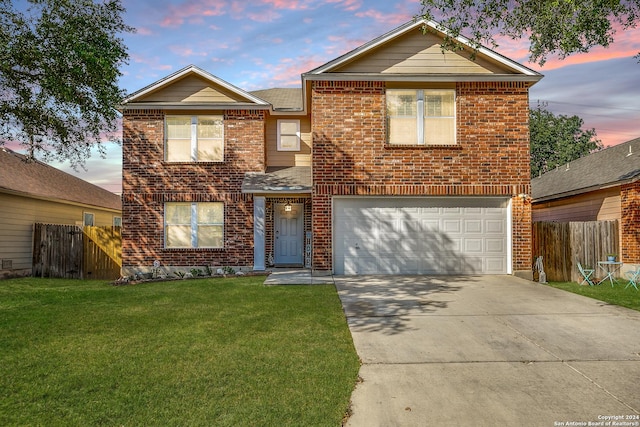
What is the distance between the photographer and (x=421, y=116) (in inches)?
504

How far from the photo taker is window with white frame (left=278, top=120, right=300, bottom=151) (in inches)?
647

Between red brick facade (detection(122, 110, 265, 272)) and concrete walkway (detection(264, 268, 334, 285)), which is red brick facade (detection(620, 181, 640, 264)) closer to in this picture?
concrete walkway (detection(264, 268, 334, 285))

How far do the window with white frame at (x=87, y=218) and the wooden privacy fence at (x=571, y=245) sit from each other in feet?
67.9

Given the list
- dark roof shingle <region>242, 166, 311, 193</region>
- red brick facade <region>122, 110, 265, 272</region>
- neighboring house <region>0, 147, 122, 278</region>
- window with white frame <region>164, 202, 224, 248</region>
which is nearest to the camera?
dark roof shingle <region>242, 166, 311, 193</region>

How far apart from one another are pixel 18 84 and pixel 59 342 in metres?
10.2

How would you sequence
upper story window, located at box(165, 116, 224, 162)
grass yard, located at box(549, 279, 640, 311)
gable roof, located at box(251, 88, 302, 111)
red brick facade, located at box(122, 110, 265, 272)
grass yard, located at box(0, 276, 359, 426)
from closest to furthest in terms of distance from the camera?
grass yard, located at box(0, 276, 359, 426), grass yard, located at box(549, 279, 640, 311), red brick facade, located at box(122, 110, 265, 272), upper story window, located at box(165, 116, 224, 162), gable roof, located at box(251, 88, 302, 111)

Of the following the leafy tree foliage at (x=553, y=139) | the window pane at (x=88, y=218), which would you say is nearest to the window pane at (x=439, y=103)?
the window pane at (x=88, y=218)

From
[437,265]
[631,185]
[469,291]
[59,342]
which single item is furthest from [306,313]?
[631,185]

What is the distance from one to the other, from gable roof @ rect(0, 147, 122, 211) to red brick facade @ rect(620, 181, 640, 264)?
67.1 feet

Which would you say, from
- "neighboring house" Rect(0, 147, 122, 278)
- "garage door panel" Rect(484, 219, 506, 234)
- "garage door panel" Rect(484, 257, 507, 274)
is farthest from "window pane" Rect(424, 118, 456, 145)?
"neighboring house" Rect(0, 147, 122, 278)

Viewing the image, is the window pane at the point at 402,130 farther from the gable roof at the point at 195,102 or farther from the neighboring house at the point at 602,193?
the neighboring house at the point at 602,193

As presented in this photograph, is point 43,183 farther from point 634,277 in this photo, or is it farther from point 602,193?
point 602,193

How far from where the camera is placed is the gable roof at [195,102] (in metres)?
14.9

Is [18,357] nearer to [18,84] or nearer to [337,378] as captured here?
[337,378]
